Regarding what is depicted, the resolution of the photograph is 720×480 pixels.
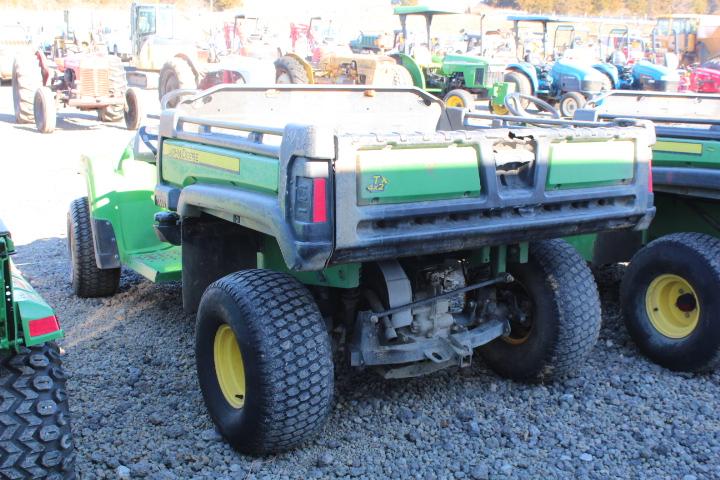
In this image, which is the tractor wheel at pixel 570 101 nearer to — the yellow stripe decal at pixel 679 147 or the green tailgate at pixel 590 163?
the yellow stripe decal at pixel 679 147

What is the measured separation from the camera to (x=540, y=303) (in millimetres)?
4012

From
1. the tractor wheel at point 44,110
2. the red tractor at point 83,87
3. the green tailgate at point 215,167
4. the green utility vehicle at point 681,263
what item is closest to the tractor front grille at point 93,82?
the red tractor at point 83,87

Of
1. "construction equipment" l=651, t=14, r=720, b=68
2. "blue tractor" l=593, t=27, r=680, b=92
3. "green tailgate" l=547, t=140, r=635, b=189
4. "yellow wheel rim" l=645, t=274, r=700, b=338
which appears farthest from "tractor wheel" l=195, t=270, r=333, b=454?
"construction equipment" l=651, t=14, r=720, b=68

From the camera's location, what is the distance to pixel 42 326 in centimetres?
264

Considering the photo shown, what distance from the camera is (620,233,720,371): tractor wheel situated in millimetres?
4258

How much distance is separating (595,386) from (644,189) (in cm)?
114

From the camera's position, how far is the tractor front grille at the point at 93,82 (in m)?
14.6

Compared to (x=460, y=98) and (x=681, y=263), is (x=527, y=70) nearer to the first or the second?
(x=460, y=98)

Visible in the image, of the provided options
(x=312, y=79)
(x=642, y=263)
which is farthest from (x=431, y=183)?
(x=312, y=79)

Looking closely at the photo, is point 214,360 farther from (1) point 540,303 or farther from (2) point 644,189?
(2) point 644,189

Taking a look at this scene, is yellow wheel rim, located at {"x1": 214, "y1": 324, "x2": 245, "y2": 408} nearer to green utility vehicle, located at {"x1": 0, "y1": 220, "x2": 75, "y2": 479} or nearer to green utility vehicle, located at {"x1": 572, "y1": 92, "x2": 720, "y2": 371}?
green utility vehicle, located at {"x1": 0, "y1": 220, "x2": 75, "y2": 479}

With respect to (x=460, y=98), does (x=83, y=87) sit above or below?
above

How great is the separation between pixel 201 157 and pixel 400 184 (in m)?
1.11

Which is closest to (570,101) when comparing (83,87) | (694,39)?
(83,87)
